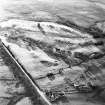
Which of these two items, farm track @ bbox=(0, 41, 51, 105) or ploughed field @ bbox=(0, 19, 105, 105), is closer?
farm track @ bbox=(0, 41, 51, 105)

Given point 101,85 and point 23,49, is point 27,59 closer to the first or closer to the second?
point 23,49

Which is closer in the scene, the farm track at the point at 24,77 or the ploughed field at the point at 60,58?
the farm track at the point at 24,77

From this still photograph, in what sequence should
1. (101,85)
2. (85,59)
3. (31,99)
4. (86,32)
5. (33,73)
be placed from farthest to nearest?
(86,32) → (85,59) → (33,73) → (101,85) → (31,99)

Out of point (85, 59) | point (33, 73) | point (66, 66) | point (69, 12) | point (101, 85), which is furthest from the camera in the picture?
point (69, 12)

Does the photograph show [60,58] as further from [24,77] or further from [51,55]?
[24,77]

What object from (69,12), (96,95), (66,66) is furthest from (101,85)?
(69,12)

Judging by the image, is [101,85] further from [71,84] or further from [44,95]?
[44,95]

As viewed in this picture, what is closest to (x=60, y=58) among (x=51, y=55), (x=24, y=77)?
(x=51, y=55)

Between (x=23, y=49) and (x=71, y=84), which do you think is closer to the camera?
(x=71, y=84)
